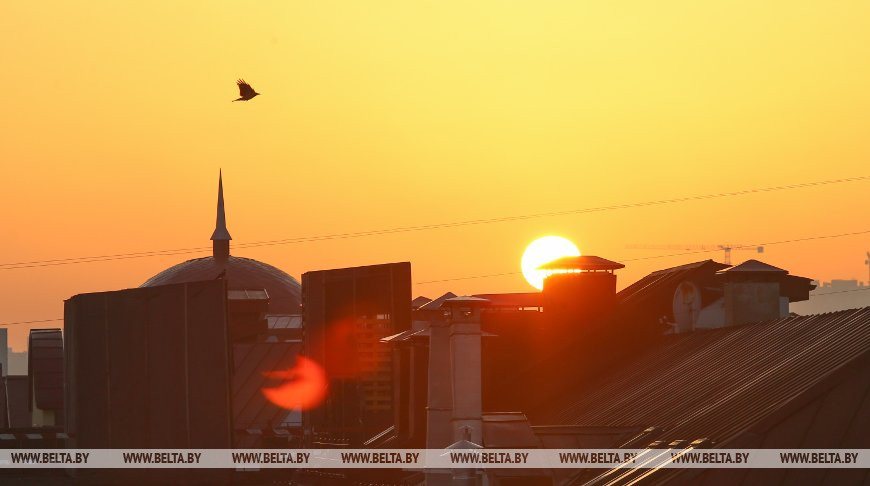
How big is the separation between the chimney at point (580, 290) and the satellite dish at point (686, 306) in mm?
6152

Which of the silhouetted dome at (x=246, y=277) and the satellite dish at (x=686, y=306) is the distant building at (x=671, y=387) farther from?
the silhouetted dome at (x=246, y=277)

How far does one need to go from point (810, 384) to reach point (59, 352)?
81.5 m

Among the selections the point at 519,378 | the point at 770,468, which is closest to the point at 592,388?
the point at 519,378

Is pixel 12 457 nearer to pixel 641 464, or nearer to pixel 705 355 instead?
pixel 705 355

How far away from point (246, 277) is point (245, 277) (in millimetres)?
96

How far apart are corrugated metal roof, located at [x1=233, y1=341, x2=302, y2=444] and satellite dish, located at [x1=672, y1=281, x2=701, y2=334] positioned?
76.4 ft

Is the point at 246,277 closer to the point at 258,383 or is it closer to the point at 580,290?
the point at 258,383

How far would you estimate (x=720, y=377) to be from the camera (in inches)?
1384

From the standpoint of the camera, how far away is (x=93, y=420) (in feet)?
262

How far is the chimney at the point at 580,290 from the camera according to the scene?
49844 millimetres

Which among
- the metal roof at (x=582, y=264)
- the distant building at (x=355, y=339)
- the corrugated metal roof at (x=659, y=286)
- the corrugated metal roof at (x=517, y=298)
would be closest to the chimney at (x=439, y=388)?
the corrugated metal roof at (x=659, y=286)

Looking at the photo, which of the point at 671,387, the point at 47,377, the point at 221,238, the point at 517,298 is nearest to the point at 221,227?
the point at 221,238

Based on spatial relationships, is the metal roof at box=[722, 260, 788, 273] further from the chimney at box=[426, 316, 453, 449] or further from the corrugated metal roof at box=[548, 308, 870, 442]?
the chimney at box=[426, 316, 453, 449]

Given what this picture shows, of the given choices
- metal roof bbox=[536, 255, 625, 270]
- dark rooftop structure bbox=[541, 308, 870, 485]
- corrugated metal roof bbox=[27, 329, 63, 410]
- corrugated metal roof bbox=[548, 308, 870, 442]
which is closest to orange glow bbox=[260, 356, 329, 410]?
metal roof bbox=[536, 255, 625, 270]
